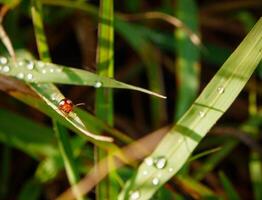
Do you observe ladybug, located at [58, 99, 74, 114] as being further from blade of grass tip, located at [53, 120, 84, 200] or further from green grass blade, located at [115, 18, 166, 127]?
green grass blade, located at [115, 18, 166, 127]

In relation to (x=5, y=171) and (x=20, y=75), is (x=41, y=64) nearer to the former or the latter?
(x=20, y=75)

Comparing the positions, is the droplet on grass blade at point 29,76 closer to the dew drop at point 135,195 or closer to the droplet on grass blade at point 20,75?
the droplet on grass blade at point 20,75

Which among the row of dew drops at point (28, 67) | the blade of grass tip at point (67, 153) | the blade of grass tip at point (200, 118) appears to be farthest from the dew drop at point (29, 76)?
the blade of grass tip at point (200, 118)

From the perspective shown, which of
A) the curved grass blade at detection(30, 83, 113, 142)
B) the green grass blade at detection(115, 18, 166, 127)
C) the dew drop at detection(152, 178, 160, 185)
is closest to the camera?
the curved grass blade at detection(30, 83, 113, 142)

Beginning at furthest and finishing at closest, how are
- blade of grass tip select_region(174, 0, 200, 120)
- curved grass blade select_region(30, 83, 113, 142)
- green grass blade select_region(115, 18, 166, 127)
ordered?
green grass blade select_region(115, 18, 166, 127) → blade of grass tip select_region(174, 0, 200, 120) → curved grass blade select_region(30, 83, 113, 142)

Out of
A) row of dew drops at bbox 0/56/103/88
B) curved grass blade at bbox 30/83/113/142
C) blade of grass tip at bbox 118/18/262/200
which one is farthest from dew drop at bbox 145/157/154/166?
row of dew drops at bbox 0/56/103/88
